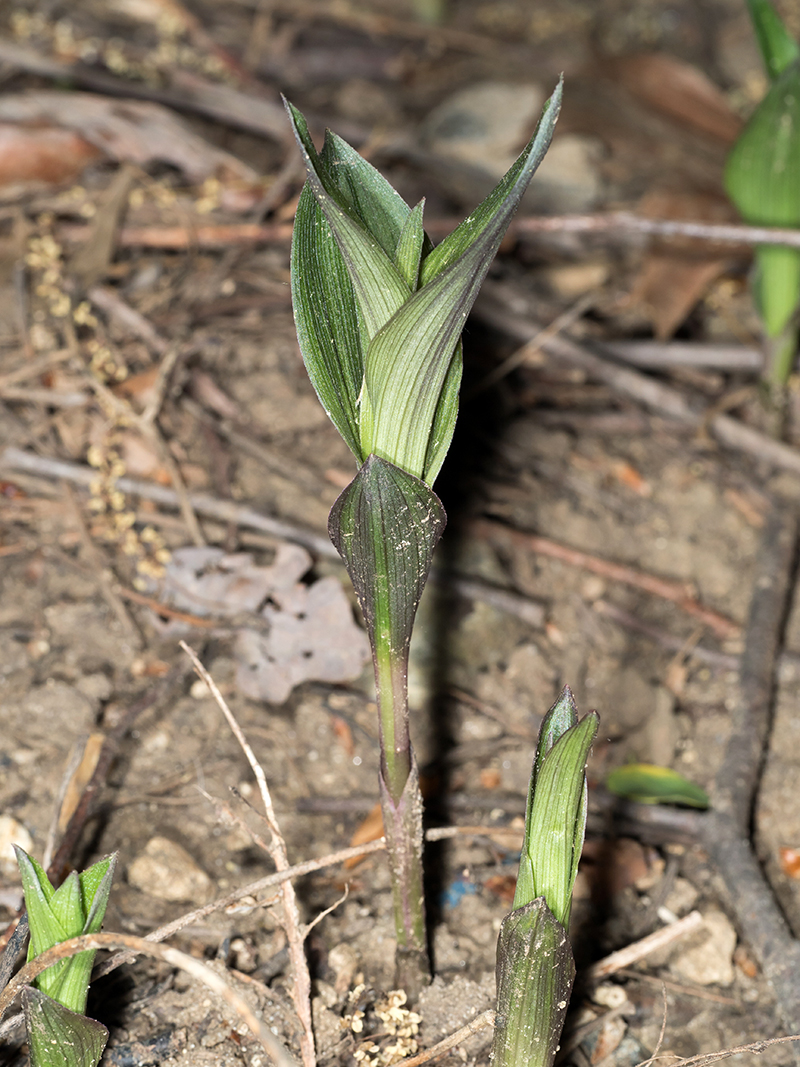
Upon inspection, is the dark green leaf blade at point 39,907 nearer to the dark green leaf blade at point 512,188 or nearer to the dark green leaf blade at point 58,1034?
the dark green leaf blade at point 58,1034

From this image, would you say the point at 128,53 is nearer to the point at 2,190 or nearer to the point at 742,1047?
the point at 2,190

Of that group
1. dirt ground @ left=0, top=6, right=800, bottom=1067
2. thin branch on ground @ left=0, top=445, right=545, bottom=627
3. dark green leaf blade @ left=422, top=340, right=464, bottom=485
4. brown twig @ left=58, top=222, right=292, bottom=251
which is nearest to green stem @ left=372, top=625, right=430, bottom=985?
dirt ground @ left=0, top=6, right=800, bottom=1067

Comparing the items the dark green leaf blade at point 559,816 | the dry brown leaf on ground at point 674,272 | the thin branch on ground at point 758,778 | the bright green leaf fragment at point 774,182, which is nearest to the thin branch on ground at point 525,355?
the dry brown leaf on ground at point 674,272

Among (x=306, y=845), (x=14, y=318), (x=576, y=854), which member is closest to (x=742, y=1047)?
(x=576, y=854)

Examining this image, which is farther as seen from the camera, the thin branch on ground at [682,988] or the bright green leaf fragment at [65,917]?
the thin branch on ground at [682,988]

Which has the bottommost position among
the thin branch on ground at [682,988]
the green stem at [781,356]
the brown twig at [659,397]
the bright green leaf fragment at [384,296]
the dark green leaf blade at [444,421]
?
the thin branch on ground at [682,988]

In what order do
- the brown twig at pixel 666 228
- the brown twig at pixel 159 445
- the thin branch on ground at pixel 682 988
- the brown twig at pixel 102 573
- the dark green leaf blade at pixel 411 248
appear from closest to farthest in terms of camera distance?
the dark green leaf blade at pixel 411 248 → the thin branch on ground at pixel 682 988 → the brown twig at pixel 102 573 → the brown twig at pixel 159 445 → the brown twig at pixel 666 228

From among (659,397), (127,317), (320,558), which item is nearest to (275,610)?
(320,558)
